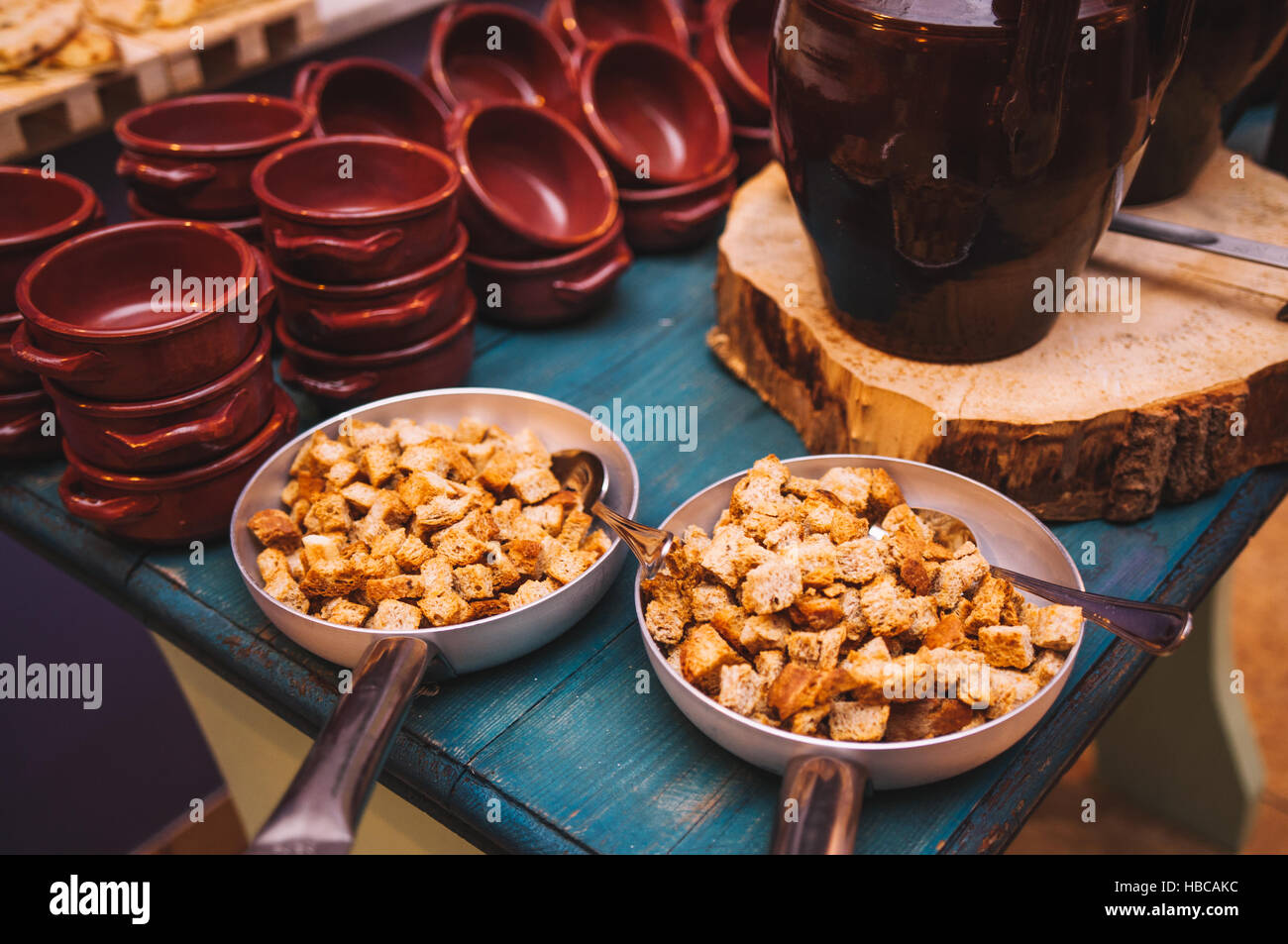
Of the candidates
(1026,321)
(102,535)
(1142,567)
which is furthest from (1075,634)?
(102,535)

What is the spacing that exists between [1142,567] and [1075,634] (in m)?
0.33

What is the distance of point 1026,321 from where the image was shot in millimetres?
1194

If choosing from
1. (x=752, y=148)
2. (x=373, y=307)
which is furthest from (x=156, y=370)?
(x=752, y=148)

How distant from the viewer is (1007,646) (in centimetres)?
87

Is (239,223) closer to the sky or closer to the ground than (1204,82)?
closer to the ground

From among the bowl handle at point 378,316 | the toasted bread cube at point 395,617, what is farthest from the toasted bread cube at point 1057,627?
the bowl handle at point 378,316

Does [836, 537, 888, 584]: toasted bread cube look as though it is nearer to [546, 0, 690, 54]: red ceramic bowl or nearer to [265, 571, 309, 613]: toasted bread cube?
[265, 571, 309, 613]: toasted bread cube

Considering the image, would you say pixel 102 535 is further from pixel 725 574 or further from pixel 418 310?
pixel 725 574

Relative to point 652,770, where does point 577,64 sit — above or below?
above

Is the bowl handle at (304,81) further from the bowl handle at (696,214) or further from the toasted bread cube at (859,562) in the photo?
the toasted bread cube at (859,562)

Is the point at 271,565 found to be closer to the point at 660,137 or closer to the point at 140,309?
the point at 140,309

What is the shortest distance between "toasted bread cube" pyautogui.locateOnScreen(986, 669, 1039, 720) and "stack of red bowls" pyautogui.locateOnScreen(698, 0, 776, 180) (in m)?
1.09

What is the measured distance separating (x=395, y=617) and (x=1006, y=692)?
53cm

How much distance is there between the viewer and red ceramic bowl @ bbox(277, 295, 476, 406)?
1.27 m
